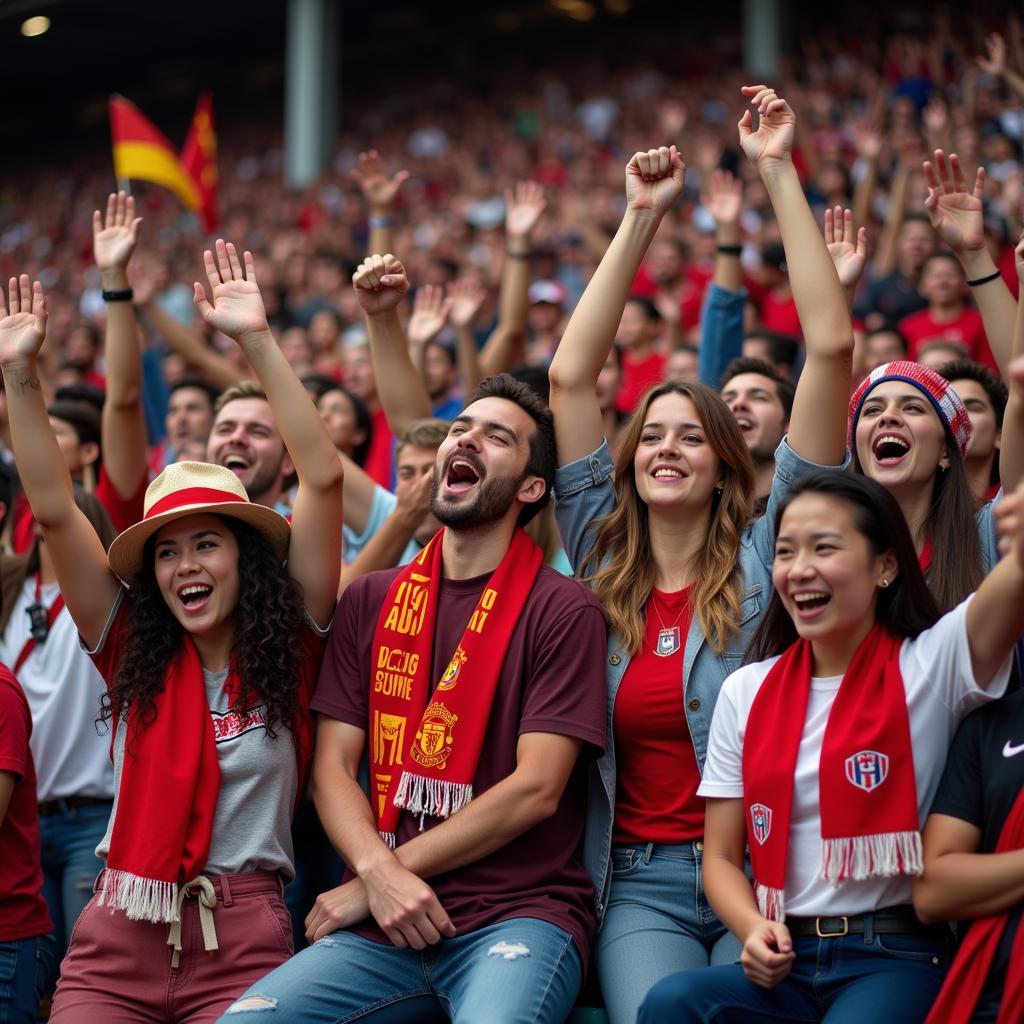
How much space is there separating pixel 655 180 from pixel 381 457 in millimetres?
2647

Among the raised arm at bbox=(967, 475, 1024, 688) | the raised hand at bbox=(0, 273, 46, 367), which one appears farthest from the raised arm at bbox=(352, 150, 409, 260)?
the raised arm at bbox=(967, 475, 1024, 688)

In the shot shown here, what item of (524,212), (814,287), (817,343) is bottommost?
(817,343)

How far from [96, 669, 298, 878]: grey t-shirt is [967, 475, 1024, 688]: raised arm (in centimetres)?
180

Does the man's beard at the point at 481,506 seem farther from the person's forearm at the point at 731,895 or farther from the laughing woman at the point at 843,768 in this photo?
the person's forearm at the point at 731,895

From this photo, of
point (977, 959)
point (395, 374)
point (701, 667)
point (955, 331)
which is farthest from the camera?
point (955, 331)

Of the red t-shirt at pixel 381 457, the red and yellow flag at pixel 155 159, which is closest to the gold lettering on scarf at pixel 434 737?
the red t-shirt at pixel 381 457

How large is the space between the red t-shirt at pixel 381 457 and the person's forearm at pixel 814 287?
291 cm

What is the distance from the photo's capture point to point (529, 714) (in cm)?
353

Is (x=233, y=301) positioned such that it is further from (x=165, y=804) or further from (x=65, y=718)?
(x=65, y=718)

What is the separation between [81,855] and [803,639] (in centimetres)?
255

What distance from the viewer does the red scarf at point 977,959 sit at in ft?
9.18

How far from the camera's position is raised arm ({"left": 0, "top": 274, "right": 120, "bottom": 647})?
12.2 feet

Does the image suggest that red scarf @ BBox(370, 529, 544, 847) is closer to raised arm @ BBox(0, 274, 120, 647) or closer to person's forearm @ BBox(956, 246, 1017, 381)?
raised arm @ BBox(0, 274, 120, 647)

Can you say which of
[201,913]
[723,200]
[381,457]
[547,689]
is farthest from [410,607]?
[723,200]
